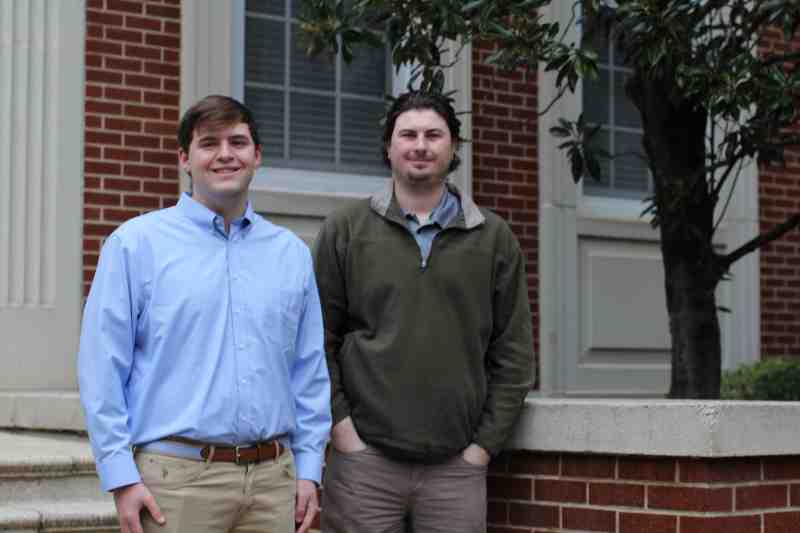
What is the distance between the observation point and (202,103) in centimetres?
354

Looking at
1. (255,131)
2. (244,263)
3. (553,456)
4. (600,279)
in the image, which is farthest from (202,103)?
(600,279)

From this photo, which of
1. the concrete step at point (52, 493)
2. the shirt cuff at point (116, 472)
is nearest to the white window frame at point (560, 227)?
the concrete step at point (52, 493)

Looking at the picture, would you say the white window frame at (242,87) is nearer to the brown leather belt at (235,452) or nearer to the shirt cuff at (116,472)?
the brown leather belt at (235,452)

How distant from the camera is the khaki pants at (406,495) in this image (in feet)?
13.2

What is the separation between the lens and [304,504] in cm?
365

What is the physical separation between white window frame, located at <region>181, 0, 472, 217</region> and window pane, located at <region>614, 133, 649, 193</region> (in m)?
1.52

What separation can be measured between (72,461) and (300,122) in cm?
343

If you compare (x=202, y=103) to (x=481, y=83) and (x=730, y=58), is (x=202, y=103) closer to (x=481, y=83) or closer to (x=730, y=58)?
(x=730, y=58)

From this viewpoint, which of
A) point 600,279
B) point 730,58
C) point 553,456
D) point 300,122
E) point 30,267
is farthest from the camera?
point 600,279

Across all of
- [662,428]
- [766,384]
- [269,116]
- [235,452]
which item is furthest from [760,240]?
[235,452]

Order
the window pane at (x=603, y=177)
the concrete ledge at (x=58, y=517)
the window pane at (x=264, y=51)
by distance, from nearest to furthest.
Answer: the concrete ledge at (x=58, y=517) → the window pane at (x=264, y=51) → the window pane at (x=603, y=177)

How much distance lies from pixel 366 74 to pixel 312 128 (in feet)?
1.83

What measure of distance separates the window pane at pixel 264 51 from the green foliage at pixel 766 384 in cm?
343

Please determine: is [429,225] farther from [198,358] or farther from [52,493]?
[52,493]
